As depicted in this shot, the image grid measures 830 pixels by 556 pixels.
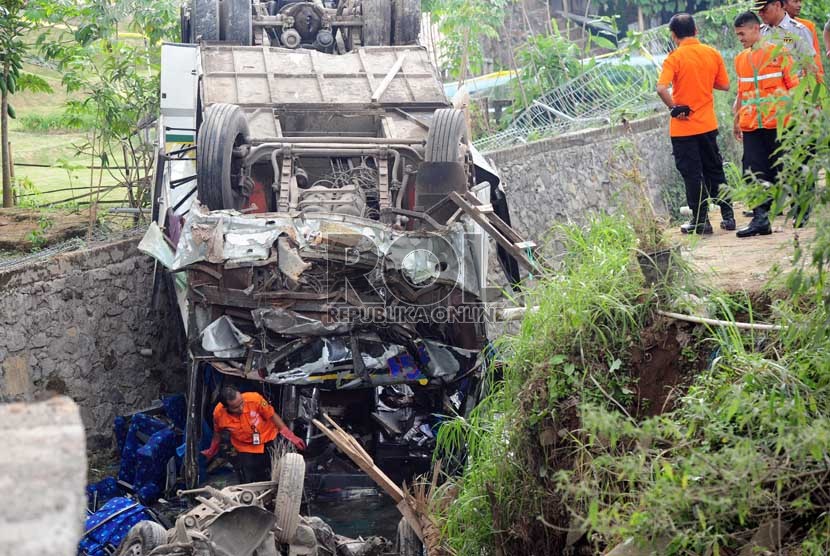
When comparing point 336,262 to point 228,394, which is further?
point 336,262

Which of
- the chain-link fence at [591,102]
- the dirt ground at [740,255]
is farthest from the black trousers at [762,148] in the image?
the chain-link fence at [591,102]

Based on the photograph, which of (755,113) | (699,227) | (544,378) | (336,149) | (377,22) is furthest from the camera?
(377,22)

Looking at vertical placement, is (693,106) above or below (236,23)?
below

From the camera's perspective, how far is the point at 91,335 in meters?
10.7

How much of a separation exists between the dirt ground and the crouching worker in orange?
134 inches

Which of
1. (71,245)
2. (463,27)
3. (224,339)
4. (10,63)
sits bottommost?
(224,339)

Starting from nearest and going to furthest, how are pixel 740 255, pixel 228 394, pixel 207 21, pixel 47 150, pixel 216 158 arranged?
pixel 740 255 → pixel 228 394 → pixel 216 158 → pixel 207 21 → pixel 47 150

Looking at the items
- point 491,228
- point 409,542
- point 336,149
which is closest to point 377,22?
point 336,149

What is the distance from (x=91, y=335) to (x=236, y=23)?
3.52 meters

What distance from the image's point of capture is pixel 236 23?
1118 cm

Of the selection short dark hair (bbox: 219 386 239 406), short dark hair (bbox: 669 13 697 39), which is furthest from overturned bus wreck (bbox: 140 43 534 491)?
short dark hair (bbox: 669 13 697 39)

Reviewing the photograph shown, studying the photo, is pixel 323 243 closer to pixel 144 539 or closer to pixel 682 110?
pixel 144 539

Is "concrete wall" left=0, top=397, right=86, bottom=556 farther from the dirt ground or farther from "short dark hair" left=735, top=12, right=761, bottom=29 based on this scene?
"short dark hair" left=735, top=12, right=761, bottom=29

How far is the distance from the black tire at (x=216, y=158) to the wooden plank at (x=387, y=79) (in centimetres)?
159
